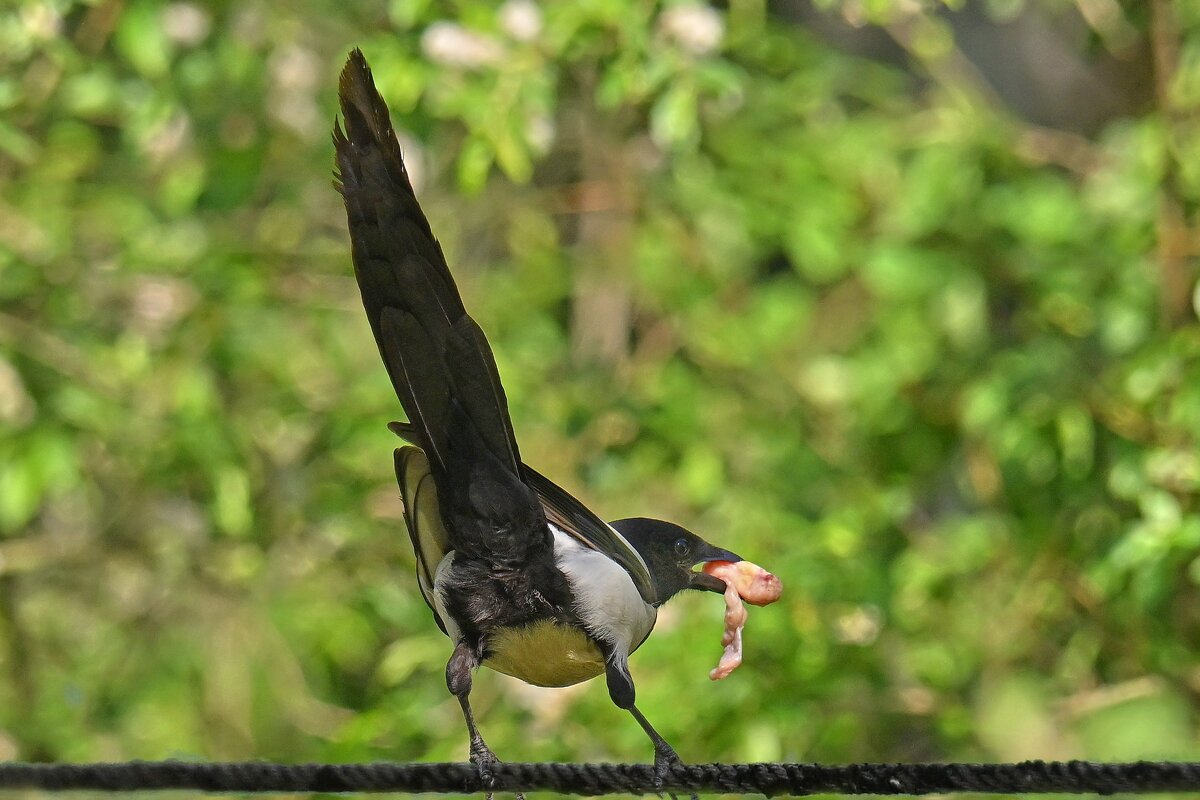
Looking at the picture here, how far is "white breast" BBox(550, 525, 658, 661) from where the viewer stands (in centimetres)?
267

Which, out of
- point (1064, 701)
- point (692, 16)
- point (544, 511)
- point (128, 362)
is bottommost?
point (1064, 701)

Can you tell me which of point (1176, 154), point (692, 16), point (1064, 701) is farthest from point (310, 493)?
point (1176, 154)

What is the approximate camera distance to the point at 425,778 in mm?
1842

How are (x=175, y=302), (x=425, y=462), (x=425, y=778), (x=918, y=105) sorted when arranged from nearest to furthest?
(x=425, y=778)
(x=425, y=462)
(x=175, y=302)
(x=918, y=105)

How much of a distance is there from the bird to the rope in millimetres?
605

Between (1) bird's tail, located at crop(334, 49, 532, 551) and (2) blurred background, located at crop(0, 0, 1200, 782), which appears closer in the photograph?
(1) bird's tail, located at crop(334, 49, 532, 551)

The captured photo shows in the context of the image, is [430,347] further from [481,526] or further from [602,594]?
[602,594]

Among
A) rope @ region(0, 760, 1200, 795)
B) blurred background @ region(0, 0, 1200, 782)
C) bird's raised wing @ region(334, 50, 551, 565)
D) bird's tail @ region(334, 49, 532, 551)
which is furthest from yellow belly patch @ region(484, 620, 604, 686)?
blurred background @ region(0, 0, 1200, 782)

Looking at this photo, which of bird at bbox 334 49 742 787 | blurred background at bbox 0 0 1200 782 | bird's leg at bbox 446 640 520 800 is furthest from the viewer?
blurred background at bbox 0 0 1200 782

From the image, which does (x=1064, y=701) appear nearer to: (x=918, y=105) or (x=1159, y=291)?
(x=1159, y=291)

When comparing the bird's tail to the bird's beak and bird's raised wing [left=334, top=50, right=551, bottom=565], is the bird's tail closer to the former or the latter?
bird's raised wing [left=334, top=50, right=551, bottom=565]

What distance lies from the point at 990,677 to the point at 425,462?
2354 millimetres

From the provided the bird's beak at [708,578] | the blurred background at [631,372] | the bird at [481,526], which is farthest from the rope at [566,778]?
the blurred background at [631,372]

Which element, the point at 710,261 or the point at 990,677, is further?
the point at 710,261
